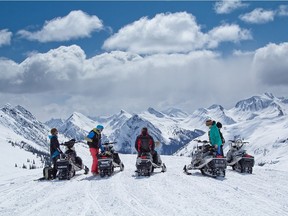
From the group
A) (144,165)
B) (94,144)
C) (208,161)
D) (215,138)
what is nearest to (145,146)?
(144,165)

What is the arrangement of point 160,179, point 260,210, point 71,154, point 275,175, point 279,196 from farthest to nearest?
point 71,154
point 275,175
point 160,179
point 279,196
point 260,210

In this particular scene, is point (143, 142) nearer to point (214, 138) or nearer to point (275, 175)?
point (214, 138)

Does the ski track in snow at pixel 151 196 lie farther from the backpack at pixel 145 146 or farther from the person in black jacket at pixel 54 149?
the backpack at pixel 145 146

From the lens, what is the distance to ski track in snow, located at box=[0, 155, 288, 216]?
11836mm

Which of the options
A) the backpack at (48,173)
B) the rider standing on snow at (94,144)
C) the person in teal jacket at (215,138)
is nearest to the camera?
the backpack at (48,173)

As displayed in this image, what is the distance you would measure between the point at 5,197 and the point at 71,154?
279 inches

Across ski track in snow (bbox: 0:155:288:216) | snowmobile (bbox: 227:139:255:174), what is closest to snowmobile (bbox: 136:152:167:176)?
ski track in snow (bbox: 0:155:288:216)

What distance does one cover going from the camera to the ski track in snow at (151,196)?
11.8 m

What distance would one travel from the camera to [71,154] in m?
22.1

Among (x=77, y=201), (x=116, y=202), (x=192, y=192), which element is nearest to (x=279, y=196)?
(x=192, y=192)

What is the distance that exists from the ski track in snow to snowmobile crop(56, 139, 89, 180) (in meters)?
0.67

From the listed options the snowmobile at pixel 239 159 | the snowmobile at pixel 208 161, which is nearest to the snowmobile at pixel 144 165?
the snowmobile at pixel 208 161

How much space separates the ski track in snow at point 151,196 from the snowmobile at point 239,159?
1966 millimetres

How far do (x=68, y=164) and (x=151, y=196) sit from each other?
7.33 m
